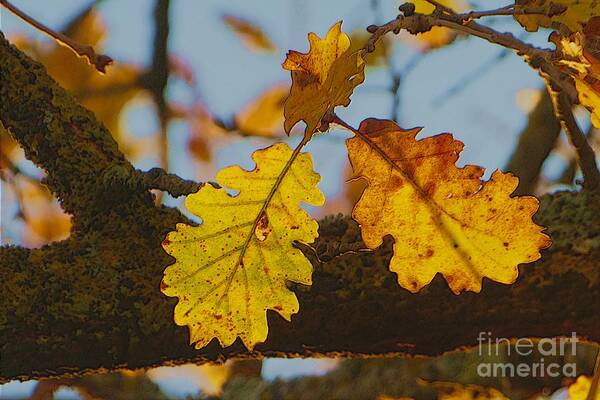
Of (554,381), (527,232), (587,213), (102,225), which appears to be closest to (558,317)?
(587,213)

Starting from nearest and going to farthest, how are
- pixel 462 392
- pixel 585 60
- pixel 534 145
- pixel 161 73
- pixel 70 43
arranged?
pixel 585 60 → pixel 70 43 → pixel 462 392 → pixel 161 73 → pixel 534 145

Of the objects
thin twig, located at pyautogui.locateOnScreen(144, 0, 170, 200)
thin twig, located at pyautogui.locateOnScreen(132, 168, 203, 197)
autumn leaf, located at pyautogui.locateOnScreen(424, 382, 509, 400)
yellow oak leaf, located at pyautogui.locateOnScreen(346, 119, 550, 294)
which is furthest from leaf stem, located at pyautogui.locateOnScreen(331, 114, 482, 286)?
thin twig, located at pyautogui.locateOnScreen(144, 0, 170, 200)

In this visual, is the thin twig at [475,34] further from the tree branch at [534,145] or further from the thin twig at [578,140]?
the tree branch at [534,145]

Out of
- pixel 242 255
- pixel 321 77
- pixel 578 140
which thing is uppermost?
pixel 578 140

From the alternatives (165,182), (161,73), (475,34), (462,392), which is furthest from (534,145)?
(475,34)

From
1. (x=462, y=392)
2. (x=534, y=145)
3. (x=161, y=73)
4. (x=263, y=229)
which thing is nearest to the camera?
(x=263, y=229)

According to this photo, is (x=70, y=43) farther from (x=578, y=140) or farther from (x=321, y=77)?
(x=578, y=140)

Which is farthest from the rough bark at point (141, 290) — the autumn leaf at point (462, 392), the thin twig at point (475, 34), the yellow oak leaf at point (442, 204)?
the autumn leaf at point (462, 392)
